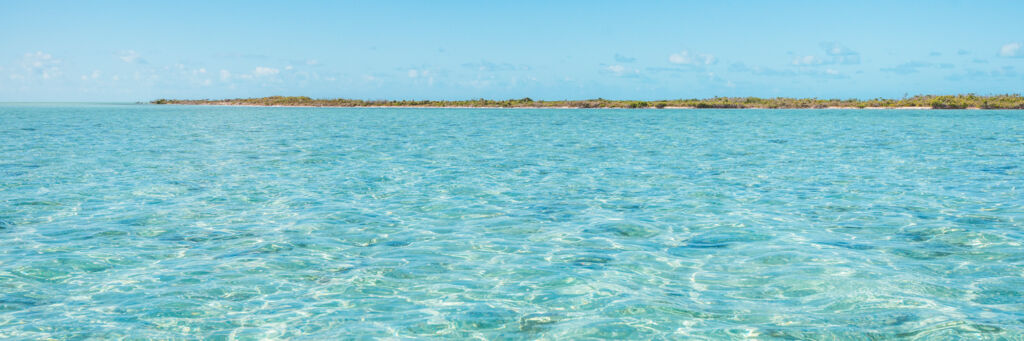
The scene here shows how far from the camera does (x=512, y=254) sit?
1223 cm

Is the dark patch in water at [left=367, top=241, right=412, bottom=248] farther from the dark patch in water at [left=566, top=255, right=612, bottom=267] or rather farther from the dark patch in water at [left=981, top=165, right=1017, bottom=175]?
the dark patch in water at [left=981, top=165, right=1017, bottom=175]

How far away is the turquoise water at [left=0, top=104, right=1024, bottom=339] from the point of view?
876cm

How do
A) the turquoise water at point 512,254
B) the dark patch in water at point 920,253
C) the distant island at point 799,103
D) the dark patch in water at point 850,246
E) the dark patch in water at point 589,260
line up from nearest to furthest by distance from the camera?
the turquoise water at point 512,254 → the dark patch in water at point 589,260 → the dark patch in water at point 920,253 → the dark patch in water at point 850,246 → the distant island at point 799,103

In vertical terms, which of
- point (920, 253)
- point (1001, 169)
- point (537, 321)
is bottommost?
point (537, 321)

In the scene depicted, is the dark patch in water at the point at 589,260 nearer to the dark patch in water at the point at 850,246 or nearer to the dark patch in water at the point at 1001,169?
the dark patch in water at the point at 850,246

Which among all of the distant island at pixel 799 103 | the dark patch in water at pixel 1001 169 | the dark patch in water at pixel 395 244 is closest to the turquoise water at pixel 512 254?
the dark patch in water at pixel 395 244

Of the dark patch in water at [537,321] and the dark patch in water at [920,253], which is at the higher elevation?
the dark patch in water at [920,253]

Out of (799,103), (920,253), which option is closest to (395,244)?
(920,253)

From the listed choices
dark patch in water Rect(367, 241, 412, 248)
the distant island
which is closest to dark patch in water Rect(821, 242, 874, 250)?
dark patch in water Rect(367, 241, 412, 248)

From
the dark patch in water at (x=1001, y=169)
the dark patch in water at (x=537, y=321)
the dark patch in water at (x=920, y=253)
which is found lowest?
the dark patch in water at (x=537, y=321)

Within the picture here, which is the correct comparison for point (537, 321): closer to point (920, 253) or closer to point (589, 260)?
point (589, 260)

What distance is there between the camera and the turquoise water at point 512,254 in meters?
8.76

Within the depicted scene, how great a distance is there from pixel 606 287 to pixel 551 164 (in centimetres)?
1772

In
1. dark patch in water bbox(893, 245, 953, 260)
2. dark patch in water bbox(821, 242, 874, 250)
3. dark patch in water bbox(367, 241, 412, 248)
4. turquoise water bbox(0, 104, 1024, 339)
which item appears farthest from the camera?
dark patch in water bbox(367, 241, 412, 248)
